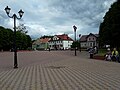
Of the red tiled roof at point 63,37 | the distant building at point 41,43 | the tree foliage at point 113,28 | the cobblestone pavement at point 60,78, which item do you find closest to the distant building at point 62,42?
the red tiled roof at point 63,37

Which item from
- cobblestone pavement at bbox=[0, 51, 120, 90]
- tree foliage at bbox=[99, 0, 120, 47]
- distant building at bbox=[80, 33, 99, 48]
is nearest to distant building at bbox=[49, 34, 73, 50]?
distant building at bbox=[80, 33, 99, 48]

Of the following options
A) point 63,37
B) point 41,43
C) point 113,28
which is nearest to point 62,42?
point 63,37

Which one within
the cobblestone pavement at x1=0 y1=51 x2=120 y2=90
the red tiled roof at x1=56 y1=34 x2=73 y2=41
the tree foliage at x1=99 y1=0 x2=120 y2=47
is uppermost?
the red tiled roof at x1=56 y1=34 x2=73 y2=41

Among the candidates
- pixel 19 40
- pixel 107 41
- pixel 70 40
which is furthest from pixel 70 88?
pixel 70 40

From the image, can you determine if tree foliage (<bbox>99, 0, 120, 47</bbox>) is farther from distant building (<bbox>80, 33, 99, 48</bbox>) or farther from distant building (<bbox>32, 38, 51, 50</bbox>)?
distant building (<bbox>32, 38, 51, 50</bbox>)

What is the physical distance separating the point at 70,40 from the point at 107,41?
10328cm

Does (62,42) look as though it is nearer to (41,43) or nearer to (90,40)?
(90,40)

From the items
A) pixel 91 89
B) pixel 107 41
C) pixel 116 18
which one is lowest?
pixel 91 89

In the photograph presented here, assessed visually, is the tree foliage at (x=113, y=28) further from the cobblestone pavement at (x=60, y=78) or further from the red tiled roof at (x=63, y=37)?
the red tiled roof at (x=63, y=37)

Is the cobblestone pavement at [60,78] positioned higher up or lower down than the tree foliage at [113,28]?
lower down

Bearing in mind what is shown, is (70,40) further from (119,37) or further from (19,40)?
(119,37)

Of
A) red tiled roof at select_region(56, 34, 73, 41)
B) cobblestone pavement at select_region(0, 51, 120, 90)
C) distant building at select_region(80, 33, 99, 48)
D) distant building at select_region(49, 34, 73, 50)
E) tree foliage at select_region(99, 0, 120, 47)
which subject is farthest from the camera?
red tiled roof at select_region(56, 34, 73, 41)

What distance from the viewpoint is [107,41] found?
50781 millimetres

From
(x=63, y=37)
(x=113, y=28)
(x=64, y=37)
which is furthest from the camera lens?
(x=64, y=37)
